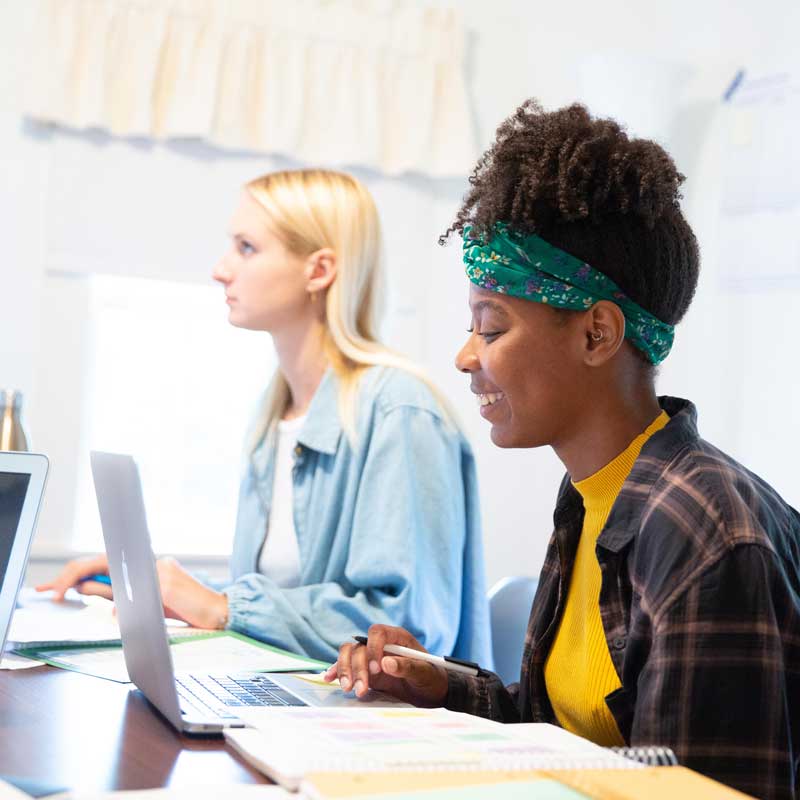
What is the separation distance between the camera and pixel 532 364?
1197 mm

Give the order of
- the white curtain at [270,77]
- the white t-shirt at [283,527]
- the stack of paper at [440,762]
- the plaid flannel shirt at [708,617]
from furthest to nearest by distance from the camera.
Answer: the white curtain at [270,77]
the white t-shirt at [283,527]
the plaid flannel shirt at [708,617]
the stack of paper at [440,762]

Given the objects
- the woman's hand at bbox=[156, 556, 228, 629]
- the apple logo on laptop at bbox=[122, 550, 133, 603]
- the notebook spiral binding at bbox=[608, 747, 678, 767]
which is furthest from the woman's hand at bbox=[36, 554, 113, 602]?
the notebook spiral binding at bbox=[608, 747, 678, 767]

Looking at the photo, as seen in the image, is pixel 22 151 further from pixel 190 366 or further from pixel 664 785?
pixel 664 785

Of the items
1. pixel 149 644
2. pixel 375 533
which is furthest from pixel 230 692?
pixel 375 533

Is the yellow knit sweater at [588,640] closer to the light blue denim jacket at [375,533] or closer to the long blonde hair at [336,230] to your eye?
the light blue denim jacket at [375,533]

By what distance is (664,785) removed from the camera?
2.36 feet

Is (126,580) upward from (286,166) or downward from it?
downward

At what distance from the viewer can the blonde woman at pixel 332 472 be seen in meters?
1.67

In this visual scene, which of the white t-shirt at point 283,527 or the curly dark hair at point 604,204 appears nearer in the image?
the curly dark hair at point 604,204

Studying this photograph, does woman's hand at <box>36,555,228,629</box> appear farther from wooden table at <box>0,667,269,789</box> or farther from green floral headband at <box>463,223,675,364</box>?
green floral headband at <box>463,223,675,364</box>

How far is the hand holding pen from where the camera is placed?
117 centimetres

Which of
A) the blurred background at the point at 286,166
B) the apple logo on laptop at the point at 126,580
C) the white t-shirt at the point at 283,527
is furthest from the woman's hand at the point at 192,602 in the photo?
the blurred background at the point at 286,166

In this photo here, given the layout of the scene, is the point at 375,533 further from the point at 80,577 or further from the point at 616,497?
the point at 616,497

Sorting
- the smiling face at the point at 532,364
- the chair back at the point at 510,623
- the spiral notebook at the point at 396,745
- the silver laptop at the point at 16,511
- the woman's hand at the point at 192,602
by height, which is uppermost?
the smiling face at the point at 532,364
